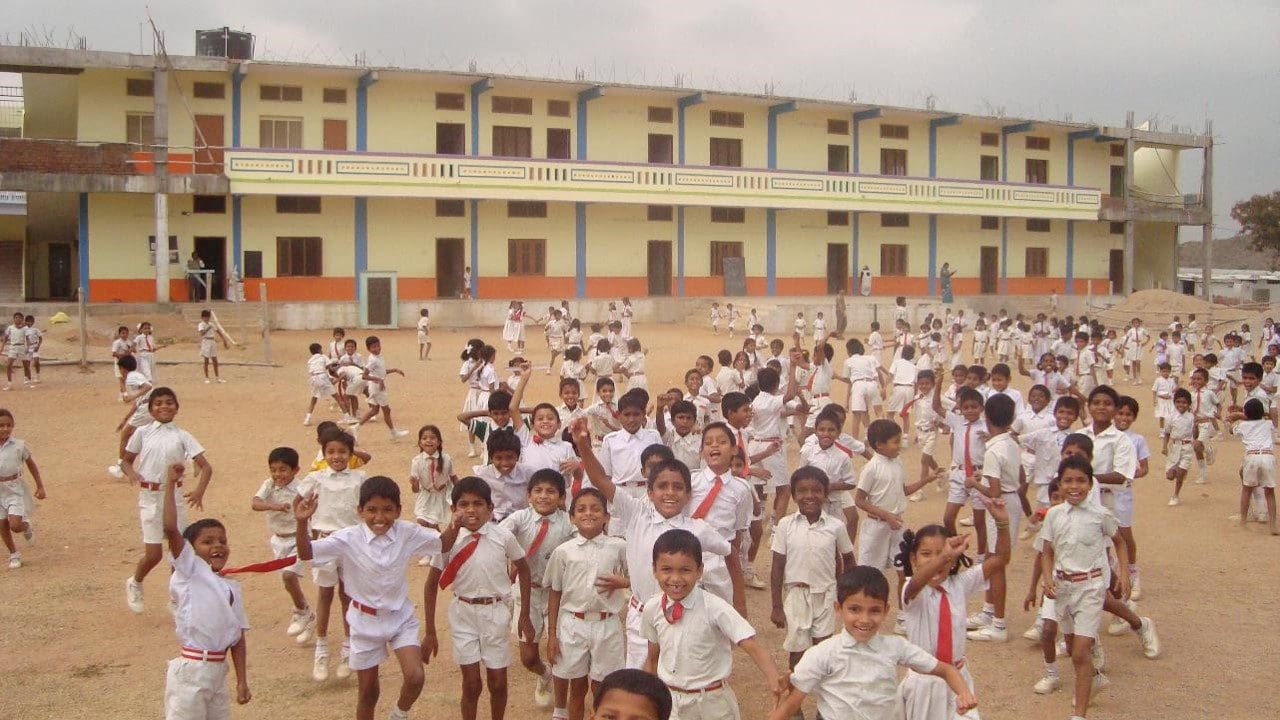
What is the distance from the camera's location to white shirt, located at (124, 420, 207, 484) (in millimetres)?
7699

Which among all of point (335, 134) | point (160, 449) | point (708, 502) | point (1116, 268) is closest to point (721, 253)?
point (335, 134)

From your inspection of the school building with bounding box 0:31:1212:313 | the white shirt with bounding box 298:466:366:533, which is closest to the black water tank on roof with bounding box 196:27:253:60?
the school building with bounding box 0:31:1212:313

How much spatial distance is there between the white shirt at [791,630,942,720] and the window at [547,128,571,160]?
2920cm

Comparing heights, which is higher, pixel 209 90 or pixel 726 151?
pixel 209 90

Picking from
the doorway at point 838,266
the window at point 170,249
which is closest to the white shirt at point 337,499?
the window at point 170,249

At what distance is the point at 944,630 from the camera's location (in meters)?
4.81

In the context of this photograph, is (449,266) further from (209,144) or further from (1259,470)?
(1259,470)

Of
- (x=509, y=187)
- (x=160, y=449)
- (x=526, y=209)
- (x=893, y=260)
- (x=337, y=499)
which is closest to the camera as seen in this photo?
(x=337, y=499)

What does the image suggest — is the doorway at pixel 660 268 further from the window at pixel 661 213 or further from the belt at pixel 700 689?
the belt at pixel 700 689

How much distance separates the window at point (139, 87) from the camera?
27812mm

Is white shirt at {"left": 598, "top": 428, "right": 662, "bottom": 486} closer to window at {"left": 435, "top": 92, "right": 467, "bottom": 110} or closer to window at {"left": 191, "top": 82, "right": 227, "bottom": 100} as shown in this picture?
window at {"left": 191, "top": 82, "right": 227, "bottom": 100}

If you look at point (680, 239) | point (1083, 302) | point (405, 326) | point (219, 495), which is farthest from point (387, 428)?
point (1083, 302)

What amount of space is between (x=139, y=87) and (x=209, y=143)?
218 cm

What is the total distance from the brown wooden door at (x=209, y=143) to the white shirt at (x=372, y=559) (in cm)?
2385
